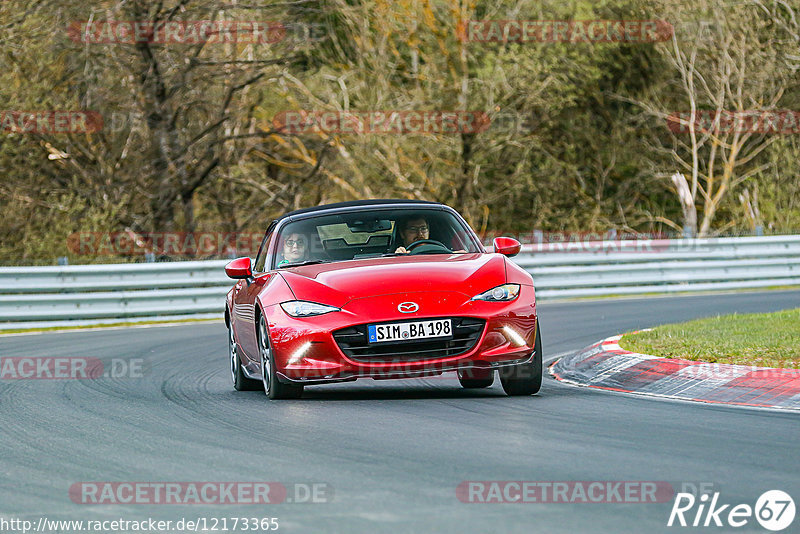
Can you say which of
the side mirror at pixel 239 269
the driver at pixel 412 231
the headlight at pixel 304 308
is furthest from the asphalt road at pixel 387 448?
the driver at pixel 412 231

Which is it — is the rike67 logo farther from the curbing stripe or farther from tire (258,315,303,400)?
tire (258,315,303,400)

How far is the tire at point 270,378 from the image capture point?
390 inches

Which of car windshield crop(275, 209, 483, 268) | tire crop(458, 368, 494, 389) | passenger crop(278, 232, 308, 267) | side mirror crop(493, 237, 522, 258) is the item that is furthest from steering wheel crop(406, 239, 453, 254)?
tire crop(458, 368, 494, 389)

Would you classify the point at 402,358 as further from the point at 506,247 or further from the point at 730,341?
the point at 730,341

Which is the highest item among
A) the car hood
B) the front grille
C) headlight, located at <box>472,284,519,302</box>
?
the car hood

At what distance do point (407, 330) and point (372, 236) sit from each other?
1722mm

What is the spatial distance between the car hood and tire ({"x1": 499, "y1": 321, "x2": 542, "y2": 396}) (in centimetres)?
61

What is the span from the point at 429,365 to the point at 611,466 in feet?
9.16

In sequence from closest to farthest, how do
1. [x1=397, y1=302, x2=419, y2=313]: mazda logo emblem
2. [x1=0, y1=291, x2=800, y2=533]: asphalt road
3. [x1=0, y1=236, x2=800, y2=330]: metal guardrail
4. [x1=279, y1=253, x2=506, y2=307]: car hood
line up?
[x1=0, y1=291, x2=800, y2=533]: asphalt road, [x1=397, y1=302, x2=419, y2=313]: mazda logo emblem, [x1=279, y1=253, x2=506, y2=307]: car hood, [x1=0, y1=236, x2=800, y2=330]: metal guardrail

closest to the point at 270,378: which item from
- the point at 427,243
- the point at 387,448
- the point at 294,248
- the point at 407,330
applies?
the point at 294,248

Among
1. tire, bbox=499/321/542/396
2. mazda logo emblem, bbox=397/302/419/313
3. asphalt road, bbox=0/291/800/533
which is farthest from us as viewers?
tire, bbox=499/321/542/396

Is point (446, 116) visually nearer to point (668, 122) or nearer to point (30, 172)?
point (668, 122)

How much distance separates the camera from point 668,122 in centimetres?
3738

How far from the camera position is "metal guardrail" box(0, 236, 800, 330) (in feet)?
66.8
